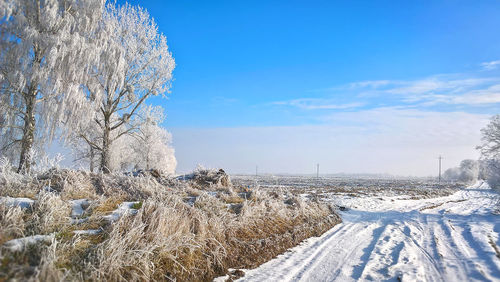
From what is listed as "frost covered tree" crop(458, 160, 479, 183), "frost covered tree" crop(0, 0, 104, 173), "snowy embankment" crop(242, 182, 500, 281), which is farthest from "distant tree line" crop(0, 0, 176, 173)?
"frost covered tree" crop(458, 160, 479, 183)

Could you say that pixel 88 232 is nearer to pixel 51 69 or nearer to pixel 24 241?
pixel 24 241

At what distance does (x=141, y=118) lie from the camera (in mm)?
19844

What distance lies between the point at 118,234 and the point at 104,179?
3.23 m

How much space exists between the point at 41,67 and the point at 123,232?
37.4ft

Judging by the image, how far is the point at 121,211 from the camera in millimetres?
5113

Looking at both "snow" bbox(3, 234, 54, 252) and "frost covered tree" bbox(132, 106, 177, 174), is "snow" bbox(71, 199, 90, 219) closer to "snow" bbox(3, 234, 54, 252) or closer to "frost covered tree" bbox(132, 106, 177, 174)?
"snow" bbox(3, 234, 54, 252)

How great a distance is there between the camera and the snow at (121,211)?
191 inches

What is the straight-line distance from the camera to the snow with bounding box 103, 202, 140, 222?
15.9ft

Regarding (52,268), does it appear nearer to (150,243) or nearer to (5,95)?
(150,243)

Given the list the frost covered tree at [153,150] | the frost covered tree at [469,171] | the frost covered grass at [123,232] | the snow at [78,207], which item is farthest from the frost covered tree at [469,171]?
the snow at [78,207]

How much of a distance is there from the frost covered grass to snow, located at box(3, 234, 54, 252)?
1cm

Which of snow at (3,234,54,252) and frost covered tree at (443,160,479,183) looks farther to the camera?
frost covered tree at (443,160,479,183)

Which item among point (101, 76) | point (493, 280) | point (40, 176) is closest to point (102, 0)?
point (101, 76)

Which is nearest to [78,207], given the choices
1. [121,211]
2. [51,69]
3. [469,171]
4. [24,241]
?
[121,211]
